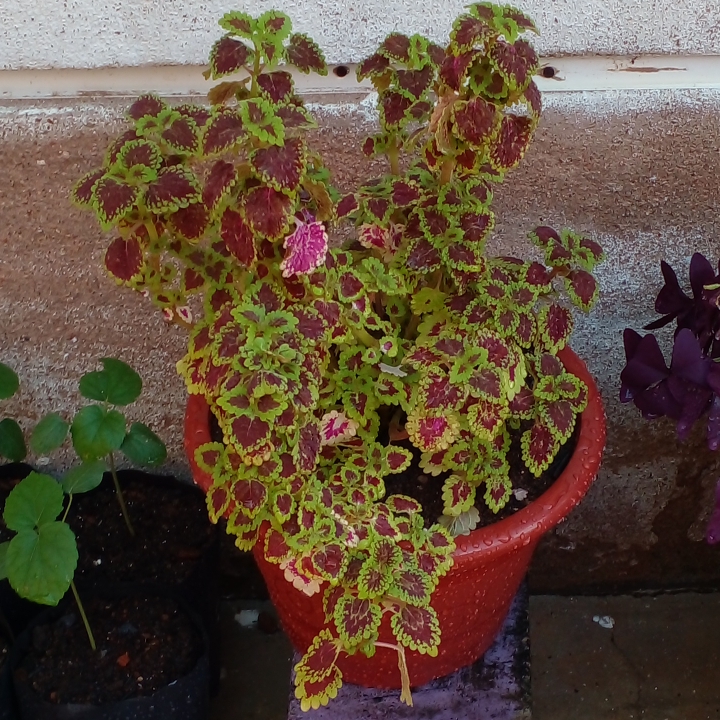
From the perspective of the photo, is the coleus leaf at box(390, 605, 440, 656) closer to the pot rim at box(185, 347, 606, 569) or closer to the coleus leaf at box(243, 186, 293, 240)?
the pot rim at box(185, 347, 606, 569)

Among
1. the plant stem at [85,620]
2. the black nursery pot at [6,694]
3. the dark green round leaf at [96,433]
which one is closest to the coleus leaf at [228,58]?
the dark green round leaf at [96,433]

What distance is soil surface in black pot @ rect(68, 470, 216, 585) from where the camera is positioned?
1388 millimetres

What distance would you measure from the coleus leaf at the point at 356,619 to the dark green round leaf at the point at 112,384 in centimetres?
47

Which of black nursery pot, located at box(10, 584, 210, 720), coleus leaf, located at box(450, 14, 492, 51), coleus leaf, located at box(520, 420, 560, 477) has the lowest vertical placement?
black nursery pot, located at box(10, 584, 210, 720)

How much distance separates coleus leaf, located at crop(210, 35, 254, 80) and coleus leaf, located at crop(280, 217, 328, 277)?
0.49 feet

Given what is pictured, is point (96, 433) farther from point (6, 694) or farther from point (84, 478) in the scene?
point (6, 694)

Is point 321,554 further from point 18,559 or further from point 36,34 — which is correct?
point 36,34

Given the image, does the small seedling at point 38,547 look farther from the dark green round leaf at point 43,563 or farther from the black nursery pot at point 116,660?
the black nursery pot at point 116,660

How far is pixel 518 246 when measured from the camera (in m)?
1.28

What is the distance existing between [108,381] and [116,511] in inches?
13.2

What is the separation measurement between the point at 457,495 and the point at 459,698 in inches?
14.0

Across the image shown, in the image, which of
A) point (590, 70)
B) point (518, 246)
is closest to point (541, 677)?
point (518, 246)

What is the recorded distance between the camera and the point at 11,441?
135 centimetres

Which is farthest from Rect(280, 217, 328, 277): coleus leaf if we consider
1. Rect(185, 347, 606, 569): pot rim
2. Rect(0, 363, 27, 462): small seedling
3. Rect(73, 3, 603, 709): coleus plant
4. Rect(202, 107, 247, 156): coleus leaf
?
Rect(0, 363, 27, 462): small seedling
